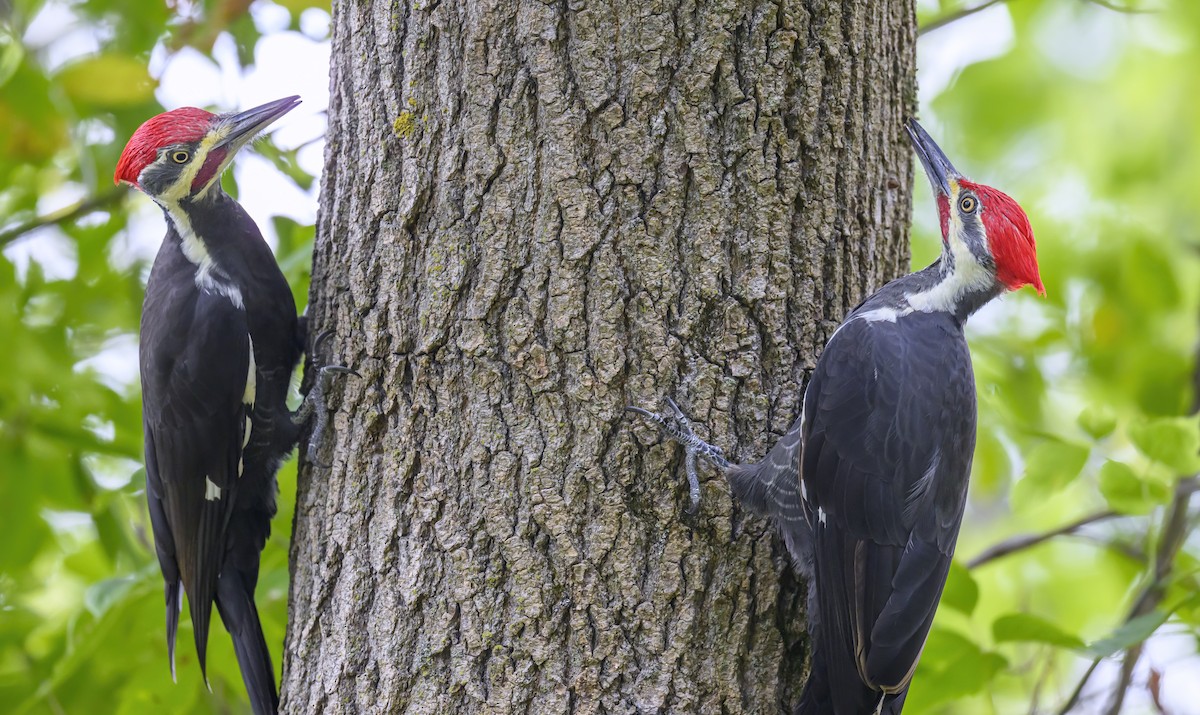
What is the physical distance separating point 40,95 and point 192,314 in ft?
2.90

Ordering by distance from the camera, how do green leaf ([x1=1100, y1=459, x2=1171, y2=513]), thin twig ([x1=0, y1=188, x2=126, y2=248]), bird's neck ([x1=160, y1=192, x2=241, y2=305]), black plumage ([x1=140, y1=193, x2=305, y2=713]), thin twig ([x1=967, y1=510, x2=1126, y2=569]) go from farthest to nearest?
thin twig ([x1=0, y1=188, x2=126, y2=248]) < thin twig ([x1=967, y1=510, x2=1126, y2=569]) < bird's neck ([x1=160, y1=192, x2=241, y2=305]) < black plumage ([x1=140, y1=193, x2=305, y2=713]) < green leaf ([x1=1100, y1=459, x2=1171, y2=513])

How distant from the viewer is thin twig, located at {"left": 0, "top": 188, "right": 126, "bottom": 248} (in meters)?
3.06

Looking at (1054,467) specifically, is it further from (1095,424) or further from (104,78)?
(104,78)

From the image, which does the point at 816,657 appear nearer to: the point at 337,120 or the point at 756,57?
the point at 756,57

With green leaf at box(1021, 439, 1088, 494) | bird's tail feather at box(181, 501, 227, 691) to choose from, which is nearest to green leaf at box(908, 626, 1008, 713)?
green leaf at box(1021, 439, 1088, 494)

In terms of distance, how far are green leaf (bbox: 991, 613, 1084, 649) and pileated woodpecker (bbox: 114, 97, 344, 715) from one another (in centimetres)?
156

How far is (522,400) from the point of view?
183cm

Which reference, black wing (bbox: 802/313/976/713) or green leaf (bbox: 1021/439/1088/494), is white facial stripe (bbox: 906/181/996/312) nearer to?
black wing (bbox: 802/313/976/713)

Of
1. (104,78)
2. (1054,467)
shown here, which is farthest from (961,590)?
(104,78)

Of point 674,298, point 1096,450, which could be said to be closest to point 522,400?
point 674,298

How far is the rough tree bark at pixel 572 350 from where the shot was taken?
5.88 feet

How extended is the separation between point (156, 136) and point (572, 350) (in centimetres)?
128

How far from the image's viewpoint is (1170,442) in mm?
2068

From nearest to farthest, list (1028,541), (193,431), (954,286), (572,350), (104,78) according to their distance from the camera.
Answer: (572,350), (193,431), (954,286), (104,78), (1028,541)
